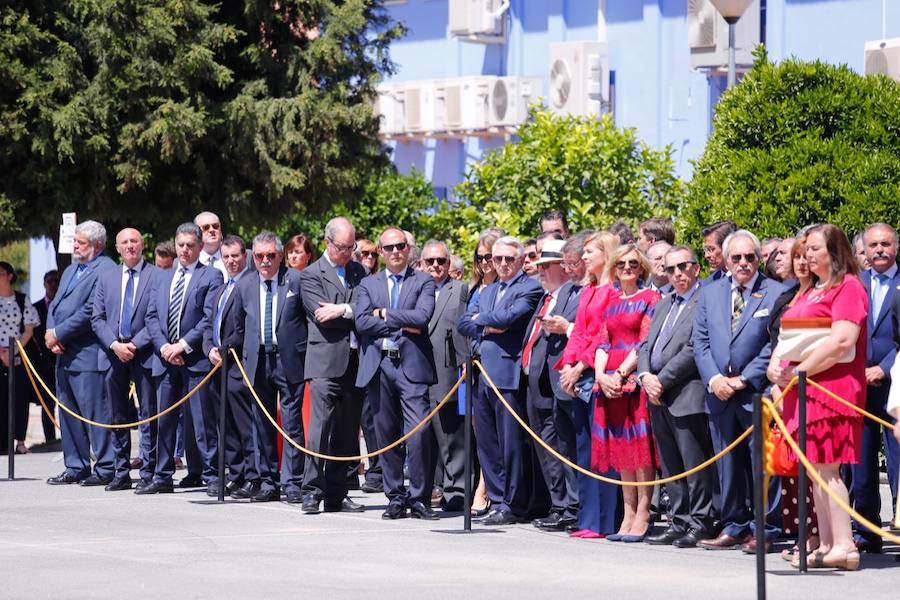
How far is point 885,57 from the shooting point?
27.7 metres

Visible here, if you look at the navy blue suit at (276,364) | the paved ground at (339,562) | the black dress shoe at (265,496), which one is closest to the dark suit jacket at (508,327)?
the paved ground at (339,562)

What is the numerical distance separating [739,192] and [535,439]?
372 cm

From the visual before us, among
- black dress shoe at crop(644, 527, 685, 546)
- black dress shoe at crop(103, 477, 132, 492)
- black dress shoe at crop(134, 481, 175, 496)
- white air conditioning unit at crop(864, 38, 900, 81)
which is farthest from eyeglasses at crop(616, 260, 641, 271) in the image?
white air conditioning unit at crop(864, 38, 900, 81)

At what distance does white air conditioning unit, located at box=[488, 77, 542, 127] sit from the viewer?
36.8 meters

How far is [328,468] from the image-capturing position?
1536cm

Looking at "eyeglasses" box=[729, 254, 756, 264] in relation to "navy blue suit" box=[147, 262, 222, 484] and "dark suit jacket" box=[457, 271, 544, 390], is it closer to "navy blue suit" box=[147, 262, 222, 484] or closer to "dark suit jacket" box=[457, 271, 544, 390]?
"dark suit jacket" box=[457, 271, 544, 390]

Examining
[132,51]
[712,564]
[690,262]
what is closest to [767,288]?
[690,262]

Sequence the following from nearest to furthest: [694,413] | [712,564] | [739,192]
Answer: [712,564], [694,413], [739,192]

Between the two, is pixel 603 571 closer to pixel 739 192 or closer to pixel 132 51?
pixel 739 192

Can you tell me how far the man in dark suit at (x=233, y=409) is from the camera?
16.2 meters

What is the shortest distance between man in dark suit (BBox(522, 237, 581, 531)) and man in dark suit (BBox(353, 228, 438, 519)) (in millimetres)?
850

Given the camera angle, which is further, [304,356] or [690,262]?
[304,356]

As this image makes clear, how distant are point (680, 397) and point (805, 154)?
4.45 meters

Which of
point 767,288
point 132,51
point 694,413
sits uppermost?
point 132,51
